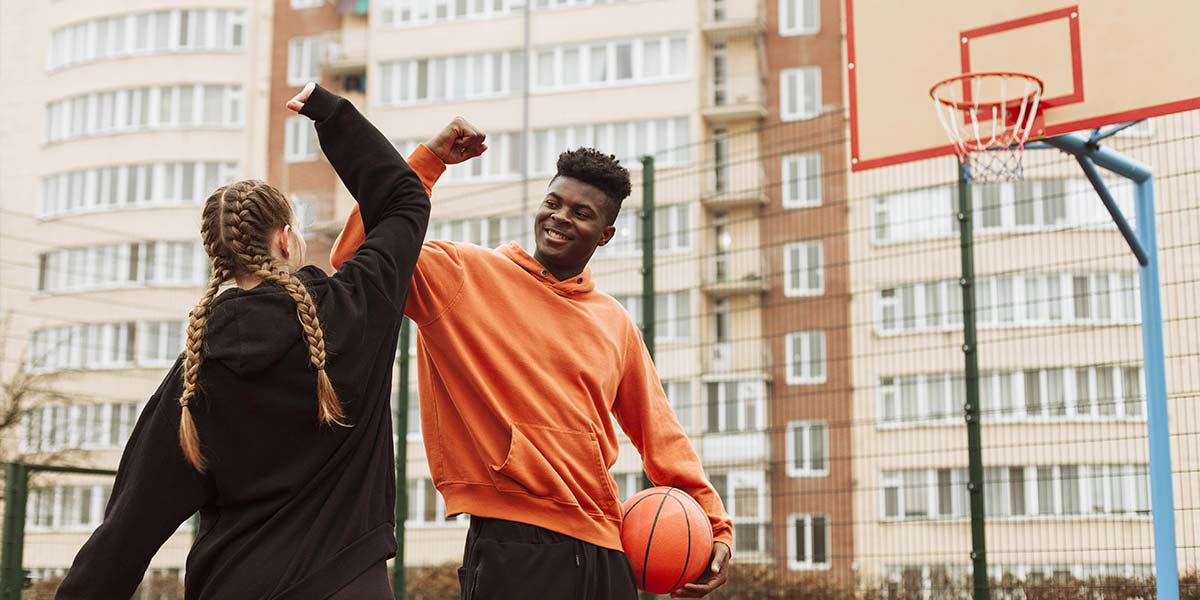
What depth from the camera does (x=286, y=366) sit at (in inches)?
128

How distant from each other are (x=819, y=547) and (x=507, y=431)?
6775 millimetres

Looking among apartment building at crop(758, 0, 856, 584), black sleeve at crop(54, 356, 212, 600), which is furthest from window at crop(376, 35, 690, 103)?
black sleeve at crop(54, 356, 212, 600)

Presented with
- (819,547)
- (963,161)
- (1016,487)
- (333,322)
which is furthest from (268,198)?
(1016,487)

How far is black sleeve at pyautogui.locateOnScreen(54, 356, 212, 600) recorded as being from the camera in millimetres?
3176

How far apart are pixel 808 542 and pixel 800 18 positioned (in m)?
26.0

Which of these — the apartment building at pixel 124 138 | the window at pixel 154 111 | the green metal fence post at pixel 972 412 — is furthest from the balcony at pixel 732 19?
the green metal fence post at pixel 972 412

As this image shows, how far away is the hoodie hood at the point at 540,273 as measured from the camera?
14.5ft

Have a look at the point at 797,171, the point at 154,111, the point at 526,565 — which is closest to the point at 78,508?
the point at 154,111

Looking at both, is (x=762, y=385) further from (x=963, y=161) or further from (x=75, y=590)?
(x=75, y=590)

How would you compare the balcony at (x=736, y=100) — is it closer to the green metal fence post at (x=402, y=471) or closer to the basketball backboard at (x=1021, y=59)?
the green metal fence post at (x=402, y=471)

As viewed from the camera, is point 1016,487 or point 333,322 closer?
point 333,322

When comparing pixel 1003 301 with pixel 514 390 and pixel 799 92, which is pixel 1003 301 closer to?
pixel 799 92

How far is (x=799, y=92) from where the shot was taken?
33688mm

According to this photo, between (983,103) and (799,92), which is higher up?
(799,92)
